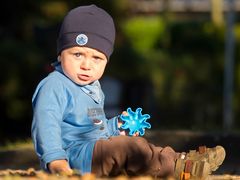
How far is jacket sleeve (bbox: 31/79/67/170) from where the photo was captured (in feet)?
12.5

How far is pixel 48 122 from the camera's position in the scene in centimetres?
389

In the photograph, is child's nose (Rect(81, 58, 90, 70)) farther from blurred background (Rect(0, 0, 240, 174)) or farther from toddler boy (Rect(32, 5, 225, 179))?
blurred background (Rect(0, 0, 240, 174))

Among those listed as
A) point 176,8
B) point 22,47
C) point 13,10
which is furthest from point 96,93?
point 176,8

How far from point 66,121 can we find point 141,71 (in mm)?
9923

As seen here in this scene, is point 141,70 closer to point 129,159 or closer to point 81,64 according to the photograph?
point 81,64

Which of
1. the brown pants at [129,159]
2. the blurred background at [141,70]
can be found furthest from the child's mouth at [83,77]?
the blurred background at [141,70]

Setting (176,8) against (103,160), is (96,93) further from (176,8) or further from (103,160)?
(176,8)

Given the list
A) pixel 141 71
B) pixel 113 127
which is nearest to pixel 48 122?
pixel 113 127

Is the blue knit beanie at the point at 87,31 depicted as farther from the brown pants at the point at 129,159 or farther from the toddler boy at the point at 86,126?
the brown pants at the point at 129,159

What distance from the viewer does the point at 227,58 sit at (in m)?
14.3

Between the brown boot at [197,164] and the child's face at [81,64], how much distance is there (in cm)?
63

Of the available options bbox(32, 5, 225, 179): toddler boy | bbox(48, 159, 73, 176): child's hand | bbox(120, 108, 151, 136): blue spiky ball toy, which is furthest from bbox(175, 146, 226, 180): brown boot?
bbox(48, 159, 73, 176): child's hand

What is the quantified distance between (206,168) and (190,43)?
1187 cm

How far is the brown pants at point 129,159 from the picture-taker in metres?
3.93
